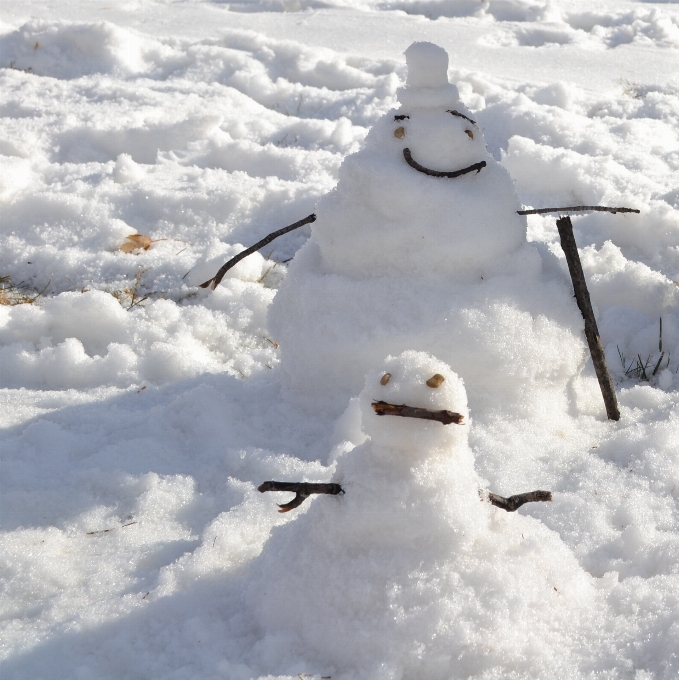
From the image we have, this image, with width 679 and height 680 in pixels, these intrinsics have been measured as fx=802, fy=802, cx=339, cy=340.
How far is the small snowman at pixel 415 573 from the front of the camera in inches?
58.2

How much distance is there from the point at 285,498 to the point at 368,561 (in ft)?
1.73

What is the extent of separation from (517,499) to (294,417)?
97 cm

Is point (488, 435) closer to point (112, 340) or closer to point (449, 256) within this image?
point (449, 256)

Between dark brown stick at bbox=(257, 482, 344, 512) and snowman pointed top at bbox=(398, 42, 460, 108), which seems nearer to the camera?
dark brown stick at bbox=(257, 482, 344, 512)

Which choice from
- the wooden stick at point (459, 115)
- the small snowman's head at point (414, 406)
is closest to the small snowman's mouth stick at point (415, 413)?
the small snowman's head at point (414, 406)

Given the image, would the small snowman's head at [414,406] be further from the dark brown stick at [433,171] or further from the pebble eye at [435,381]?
the dark brown stick at [433,171]

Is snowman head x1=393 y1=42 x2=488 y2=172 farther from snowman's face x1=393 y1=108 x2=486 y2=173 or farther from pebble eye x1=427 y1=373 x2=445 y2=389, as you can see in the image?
pebble eye x1=427 y1=373 x2=445 y2=389

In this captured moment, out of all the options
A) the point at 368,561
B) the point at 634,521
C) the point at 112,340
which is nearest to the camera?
the point at 368,561

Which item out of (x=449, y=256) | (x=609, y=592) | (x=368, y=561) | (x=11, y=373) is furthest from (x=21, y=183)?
(x=609, y=592)

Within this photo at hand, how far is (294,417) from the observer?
242cm

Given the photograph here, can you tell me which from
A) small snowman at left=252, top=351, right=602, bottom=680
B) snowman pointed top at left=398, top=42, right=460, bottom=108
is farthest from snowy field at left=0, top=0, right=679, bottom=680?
snowman pointed top at left=398, top=42, right=460, bottom=108

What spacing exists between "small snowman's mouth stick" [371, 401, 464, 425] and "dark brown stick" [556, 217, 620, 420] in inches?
39.6

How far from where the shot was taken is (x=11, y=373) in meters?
2.75

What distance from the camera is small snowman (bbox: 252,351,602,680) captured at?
4.85ft
